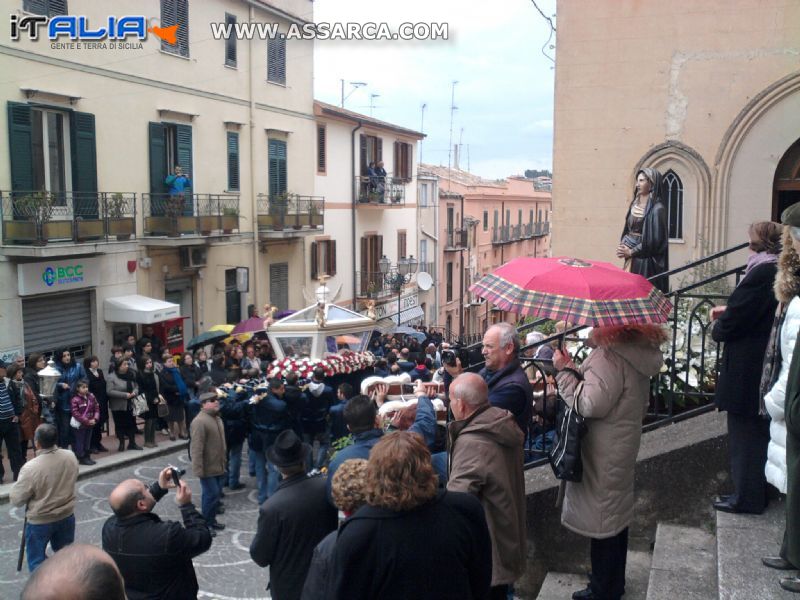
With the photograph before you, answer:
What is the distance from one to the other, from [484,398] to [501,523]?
0.68 m

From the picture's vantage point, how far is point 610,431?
4746 millimetres

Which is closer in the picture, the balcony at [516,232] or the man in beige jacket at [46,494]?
the man in beige jacket at [46,494]

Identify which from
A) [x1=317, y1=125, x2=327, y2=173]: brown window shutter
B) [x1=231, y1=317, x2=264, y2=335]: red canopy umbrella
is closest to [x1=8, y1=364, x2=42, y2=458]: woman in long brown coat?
[x1=231, y1=317, x2=264, y2=335]: red canopy umbrella

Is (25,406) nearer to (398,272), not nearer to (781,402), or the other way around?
(781,402)

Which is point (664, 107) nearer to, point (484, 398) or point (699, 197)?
point (699, 197)

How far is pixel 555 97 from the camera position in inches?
515

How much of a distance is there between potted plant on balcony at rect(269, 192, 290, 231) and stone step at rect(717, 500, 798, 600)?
2117 cm

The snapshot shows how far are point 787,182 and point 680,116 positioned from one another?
1.82m

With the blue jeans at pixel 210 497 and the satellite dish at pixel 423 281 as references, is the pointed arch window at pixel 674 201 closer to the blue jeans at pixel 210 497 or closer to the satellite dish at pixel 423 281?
the blue jeans at pixel 210 497

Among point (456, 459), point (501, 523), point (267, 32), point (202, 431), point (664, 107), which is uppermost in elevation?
point (267, 32)

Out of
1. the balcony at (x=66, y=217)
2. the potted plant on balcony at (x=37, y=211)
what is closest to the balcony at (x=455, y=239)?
the balcony at (x=66, y=217)

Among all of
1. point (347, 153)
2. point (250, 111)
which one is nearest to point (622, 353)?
point (250, 111)

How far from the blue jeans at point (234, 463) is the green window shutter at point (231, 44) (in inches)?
591

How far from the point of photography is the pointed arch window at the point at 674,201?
42.1 feet
